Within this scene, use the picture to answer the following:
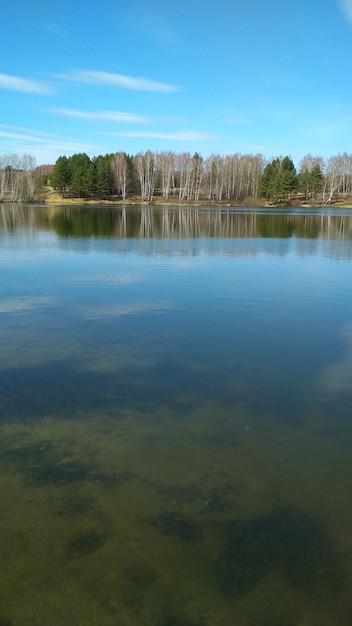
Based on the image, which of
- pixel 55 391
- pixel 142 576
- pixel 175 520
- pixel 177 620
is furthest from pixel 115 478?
pixel 55 391

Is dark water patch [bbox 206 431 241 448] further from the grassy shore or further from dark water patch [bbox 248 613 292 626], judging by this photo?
the grassy shore

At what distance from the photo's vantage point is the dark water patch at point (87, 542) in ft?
12.2

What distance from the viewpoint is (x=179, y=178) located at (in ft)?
352

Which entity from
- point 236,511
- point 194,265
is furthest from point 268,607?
point 194,265

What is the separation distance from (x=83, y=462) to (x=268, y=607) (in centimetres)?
247

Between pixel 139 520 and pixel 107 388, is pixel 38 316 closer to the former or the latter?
pixel 107 388

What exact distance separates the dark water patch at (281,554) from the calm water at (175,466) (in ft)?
0.04

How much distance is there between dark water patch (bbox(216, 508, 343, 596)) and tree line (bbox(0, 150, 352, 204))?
97.4 metres

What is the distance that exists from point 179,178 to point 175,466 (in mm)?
107744

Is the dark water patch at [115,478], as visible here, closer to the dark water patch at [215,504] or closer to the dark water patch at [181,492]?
Answer: the dark water patch at [181,492]

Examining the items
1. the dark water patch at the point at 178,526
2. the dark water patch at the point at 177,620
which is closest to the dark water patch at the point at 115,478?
the dark water patch at the point at 178,526

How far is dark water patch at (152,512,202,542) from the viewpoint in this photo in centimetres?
394

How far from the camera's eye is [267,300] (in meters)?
12.8

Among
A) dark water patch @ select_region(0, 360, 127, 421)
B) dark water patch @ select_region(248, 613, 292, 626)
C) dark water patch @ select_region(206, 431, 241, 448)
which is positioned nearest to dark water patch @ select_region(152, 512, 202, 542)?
dark water patch @ select_region(248, 613, 292, 626)
